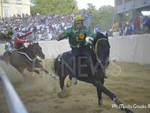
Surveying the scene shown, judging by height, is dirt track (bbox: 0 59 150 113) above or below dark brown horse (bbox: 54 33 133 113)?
below

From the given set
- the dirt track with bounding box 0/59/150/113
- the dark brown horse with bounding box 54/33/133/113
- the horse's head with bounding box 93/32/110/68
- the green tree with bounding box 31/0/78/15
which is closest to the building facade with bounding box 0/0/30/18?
the green tree with bounding box 31/0/78/15

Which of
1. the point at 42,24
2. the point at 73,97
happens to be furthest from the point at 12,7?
the point at 73,97

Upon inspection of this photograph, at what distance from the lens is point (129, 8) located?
16562 mm

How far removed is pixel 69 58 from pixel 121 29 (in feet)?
33.7

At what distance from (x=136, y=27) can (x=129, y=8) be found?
3.82m

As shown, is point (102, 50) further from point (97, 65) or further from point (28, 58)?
point (28, 58)

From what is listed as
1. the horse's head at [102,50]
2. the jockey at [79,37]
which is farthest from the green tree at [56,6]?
the horse's head at [102,50]

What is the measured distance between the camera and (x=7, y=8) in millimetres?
29266

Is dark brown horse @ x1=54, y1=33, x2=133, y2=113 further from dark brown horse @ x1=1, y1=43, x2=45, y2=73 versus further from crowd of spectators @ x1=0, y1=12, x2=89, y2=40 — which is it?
crowd of spectators @ x1=0, y1=12, x2=89, y2=40

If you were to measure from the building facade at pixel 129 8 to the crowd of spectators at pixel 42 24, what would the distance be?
11.3ft

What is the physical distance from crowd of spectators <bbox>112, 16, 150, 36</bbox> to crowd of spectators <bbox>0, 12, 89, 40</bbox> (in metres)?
5.82

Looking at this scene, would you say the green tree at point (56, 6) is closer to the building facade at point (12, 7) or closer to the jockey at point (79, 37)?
the building facade at point (12, 7)

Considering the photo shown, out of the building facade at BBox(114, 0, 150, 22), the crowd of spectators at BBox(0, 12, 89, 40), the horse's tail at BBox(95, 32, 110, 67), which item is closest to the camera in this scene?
the horse's tail at BBox(95, 32, 110, 67)

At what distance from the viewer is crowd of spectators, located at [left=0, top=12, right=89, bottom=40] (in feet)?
62.7
